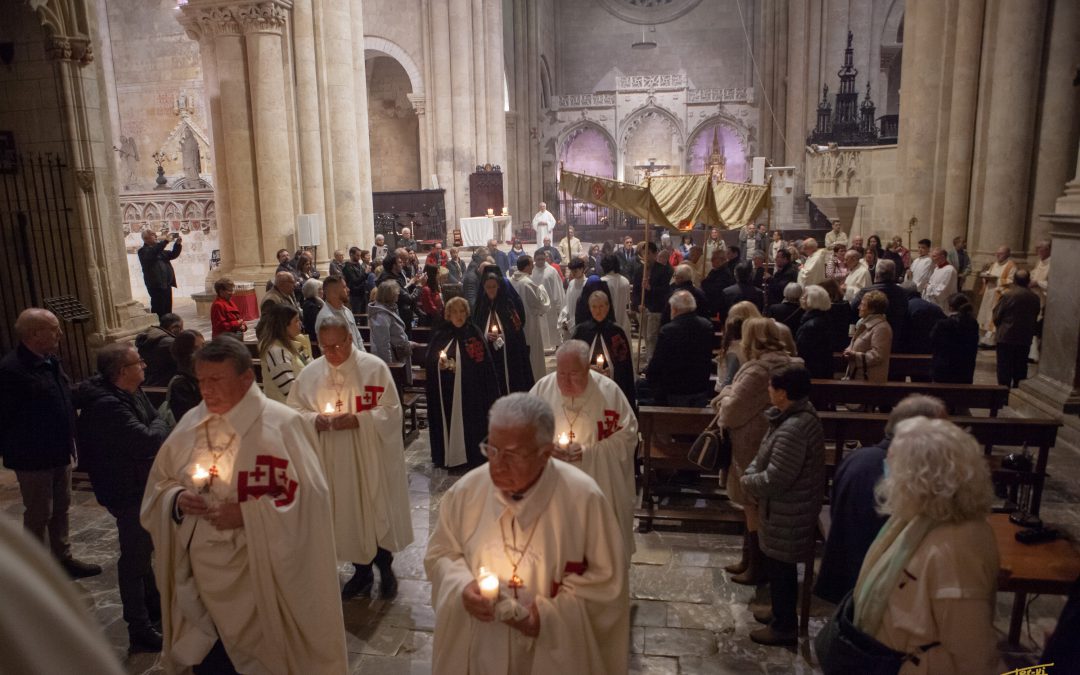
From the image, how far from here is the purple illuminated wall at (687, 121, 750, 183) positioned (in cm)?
3850

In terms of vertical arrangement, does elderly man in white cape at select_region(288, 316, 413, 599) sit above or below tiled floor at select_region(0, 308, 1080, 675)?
above

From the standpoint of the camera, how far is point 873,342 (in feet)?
22.5

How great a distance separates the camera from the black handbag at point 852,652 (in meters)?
2.65

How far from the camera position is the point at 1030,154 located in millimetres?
11633

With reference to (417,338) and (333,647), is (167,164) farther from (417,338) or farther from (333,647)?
(333,647)

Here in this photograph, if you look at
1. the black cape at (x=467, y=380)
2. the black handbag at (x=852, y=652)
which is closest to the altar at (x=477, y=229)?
the black cape at (x=467, y=380)

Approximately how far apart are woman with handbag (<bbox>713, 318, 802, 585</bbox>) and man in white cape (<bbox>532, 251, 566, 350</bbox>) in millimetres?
7333

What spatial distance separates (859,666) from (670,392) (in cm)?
397

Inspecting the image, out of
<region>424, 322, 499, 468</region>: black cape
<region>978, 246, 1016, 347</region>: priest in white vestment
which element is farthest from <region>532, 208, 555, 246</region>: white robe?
<region>424, 322, 499, 468</region>: black cape

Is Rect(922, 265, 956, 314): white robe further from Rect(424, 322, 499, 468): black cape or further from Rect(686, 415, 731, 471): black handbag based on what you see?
Rect(686, 415, 731, 471): black handbag

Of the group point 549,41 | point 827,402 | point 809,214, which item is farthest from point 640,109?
point 827,402

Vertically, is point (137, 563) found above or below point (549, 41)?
below

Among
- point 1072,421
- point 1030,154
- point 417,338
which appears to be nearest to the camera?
point 1072,421

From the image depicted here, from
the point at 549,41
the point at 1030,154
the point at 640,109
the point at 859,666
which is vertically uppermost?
the point at 549,41
